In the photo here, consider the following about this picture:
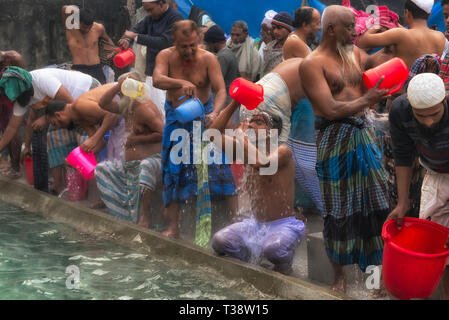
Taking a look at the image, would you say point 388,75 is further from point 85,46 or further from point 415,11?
point 85,46

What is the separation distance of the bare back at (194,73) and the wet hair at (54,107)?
169 centimetres

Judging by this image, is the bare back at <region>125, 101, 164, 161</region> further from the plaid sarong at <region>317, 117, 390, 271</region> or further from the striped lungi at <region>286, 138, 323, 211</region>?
the plaid sarong at <region>317, 117, 390, 271</region>

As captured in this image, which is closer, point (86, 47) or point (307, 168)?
point (307, 168)

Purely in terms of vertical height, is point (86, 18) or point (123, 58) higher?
point (86, 18)

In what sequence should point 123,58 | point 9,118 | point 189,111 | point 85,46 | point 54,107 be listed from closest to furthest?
point 189,111, point 54,107, point 123,58, point 9,118, point 85,46

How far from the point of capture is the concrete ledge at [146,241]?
404cm

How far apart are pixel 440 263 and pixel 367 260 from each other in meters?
0.68

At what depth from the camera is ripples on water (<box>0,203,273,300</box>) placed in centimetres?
438

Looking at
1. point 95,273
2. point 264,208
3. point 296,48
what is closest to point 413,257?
point 264,208

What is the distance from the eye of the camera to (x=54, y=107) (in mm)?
6844

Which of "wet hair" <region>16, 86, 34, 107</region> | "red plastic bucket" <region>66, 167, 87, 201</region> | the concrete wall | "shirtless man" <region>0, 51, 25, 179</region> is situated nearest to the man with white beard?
"red plastic bucket" <region>66, 167, 87, 201</region>

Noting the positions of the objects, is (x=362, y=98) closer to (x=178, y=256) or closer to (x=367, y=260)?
(x=367, y=260)

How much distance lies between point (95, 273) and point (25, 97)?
336 centimetres

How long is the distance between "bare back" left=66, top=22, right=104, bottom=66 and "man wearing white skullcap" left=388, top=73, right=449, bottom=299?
591 centimetres
